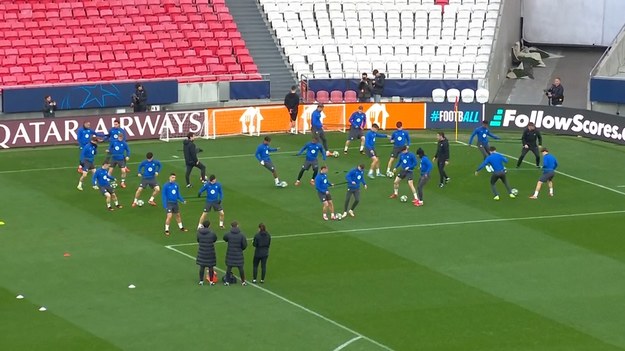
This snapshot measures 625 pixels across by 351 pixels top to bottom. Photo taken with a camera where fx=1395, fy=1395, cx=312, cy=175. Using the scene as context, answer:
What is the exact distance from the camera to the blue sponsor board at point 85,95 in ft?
192

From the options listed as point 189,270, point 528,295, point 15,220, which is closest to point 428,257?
point 528,295

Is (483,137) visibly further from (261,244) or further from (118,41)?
(118,41)

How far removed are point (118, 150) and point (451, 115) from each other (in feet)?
58.6

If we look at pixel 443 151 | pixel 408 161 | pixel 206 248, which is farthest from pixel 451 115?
pixel 206 248

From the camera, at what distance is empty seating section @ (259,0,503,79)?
66250 millimetres

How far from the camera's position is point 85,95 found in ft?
197

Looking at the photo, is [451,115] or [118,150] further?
[451,115]

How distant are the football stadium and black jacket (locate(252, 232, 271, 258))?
0.05 meters

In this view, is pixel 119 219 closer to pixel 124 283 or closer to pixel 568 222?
pixel 124 283

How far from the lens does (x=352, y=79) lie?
64.6 metres

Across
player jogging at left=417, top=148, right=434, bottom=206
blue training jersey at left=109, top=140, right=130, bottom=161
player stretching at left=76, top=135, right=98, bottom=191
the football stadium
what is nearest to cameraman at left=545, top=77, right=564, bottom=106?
the football stadium

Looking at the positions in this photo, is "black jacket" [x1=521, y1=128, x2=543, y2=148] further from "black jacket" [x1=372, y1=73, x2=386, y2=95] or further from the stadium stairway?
the stadium stairway

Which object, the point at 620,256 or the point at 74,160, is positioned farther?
the point at 74,160

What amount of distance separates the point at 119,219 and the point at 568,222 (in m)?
14.3
